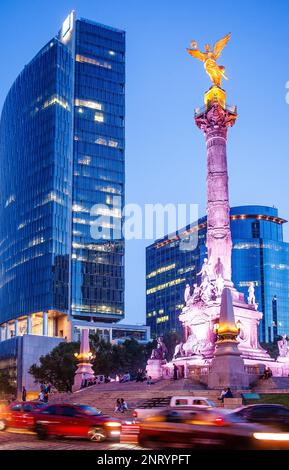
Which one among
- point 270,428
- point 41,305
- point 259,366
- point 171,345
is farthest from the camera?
point 41,305

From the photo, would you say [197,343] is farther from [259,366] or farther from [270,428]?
[270,428]

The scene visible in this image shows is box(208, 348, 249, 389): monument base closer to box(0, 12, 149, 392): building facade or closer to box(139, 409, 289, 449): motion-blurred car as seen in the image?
box(139, 409, 289, 449): motion-blurred car

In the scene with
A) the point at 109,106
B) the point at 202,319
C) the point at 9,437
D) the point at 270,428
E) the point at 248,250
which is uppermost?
the point at 109,106

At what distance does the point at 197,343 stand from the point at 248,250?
9740 centimetres

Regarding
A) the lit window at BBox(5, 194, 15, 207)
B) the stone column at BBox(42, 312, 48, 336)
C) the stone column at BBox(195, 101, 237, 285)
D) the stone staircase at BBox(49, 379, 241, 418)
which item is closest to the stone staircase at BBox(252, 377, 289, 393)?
the stone staircase at BBox(49, 379, 241, 418)

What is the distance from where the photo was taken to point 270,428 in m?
14.3

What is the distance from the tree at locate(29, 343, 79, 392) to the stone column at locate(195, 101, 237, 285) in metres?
26.6

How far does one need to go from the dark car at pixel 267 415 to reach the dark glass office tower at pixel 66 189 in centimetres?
9517

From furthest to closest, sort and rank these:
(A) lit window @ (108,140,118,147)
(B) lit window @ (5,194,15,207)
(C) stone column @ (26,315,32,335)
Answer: (B) lit window @ (5,194,15,207), (A) lit window @ (108,140,118,147), (C) stone column @ (26,315,32,335)

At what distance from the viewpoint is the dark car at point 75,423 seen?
61.9 feet

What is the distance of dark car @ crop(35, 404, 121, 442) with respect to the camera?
743 inches

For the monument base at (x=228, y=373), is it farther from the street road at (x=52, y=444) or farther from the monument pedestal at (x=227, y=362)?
the street road at (x=52, y=444)

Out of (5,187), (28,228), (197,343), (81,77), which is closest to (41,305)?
(28,228)

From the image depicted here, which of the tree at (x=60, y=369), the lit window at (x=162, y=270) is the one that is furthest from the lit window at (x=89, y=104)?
the tree at (x=60, y=369)
